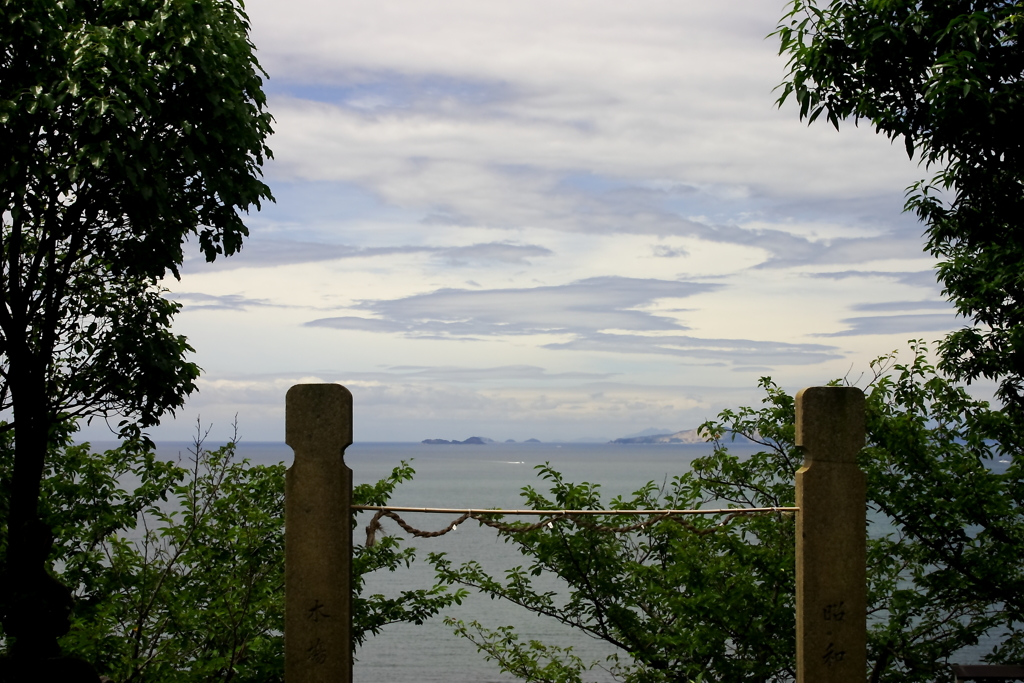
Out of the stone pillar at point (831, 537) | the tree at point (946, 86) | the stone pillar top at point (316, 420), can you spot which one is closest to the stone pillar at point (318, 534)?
the stone pillar top at point (316, 420)

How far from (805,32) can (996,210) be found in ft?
10.7

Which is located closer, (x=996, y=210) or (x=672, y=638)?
(x=672, y=638)

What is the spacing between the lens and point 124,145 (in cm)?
645

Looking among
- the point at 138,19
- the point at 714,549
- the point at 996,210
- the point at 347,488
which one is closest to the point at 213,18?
the point at 138,19

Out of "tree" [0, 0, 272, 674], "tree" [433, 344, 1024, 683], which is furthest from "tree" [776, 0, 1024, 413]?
"tree" [0, 0, 272, 674]

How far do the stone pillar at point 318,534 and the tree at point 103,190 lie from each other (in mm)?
2717

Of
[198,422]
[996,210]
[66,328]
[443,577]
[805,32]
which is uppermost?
[805,32]

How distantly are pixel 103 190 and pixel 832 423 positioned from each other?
5.80m

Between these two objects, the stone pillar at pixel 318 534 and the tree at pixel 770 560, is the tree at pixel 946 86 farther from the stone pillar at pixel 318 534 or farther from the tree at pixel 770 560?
the stone pillar at pixel 318 534

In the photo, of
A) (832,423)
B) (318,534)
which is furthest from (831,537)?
(318,534)

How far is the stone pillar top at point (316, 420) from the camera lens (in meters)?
4.72

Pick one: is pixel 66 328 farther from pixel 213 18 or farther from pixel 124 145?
pixel 213 18

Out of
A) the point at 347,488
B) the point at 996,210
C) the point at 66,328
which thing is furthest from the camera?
the point at 996,210

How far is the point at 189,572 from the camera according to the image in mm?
8586
